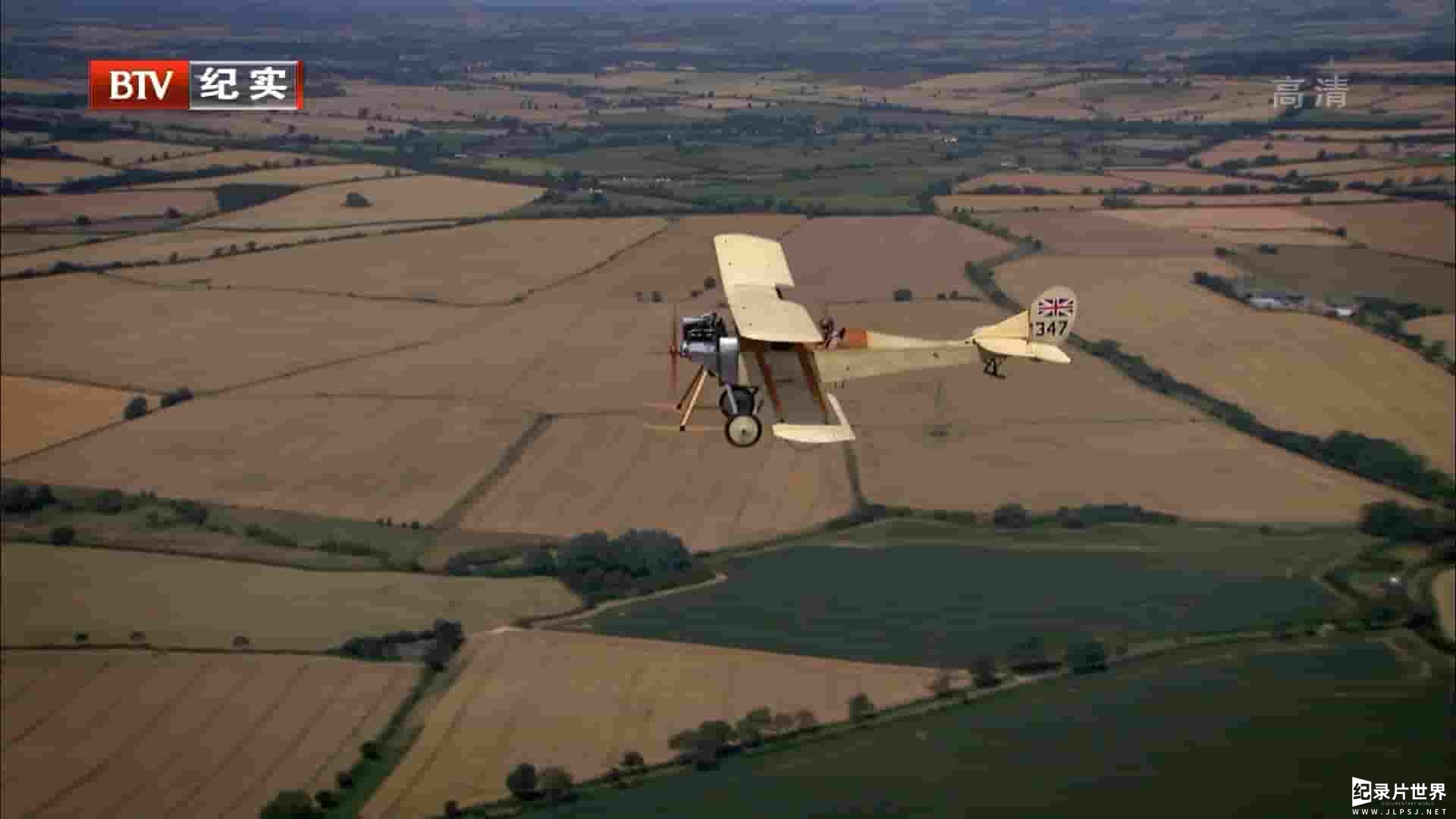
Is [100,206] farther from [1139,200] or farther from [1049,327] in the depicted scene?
[1049,327]

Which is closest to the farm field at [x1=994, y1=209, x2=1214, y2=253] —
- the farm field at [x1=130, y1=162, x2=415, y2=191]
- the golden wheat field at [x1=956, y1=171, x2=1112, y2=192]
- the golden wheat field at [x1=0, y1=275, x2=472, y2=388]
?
the golden wheat field at [x1=956, y1=171, x2=1112, y2=192]

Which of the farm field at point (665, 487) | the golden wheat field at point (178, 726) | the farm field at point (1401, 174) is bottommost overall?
the golden wheat field at point (178, 726)

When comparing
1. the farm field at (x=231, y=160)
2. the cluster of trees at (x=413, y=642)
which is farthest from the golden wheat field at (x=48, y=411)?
the farm field at (x=231, y=160)

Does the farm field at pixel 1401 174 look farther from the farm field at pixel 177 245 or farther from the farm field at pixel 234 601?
the farm field at pixel 234 601

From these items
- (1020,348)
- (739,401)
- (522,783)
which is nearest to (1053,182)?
(522,783)

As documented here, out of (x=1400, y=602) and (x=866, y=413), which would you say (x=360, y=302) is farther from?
(x=1400, y=602)

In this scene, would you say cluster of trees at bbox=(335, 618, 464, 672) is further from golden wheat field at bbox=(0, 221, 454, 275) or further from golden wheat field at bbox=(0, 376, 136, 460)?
golden wheat field at bbox=(0, 221, 454, 275)

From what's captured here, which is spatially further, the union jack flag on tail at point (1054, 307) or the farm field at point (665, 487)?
the farm field at point (665, 487)
